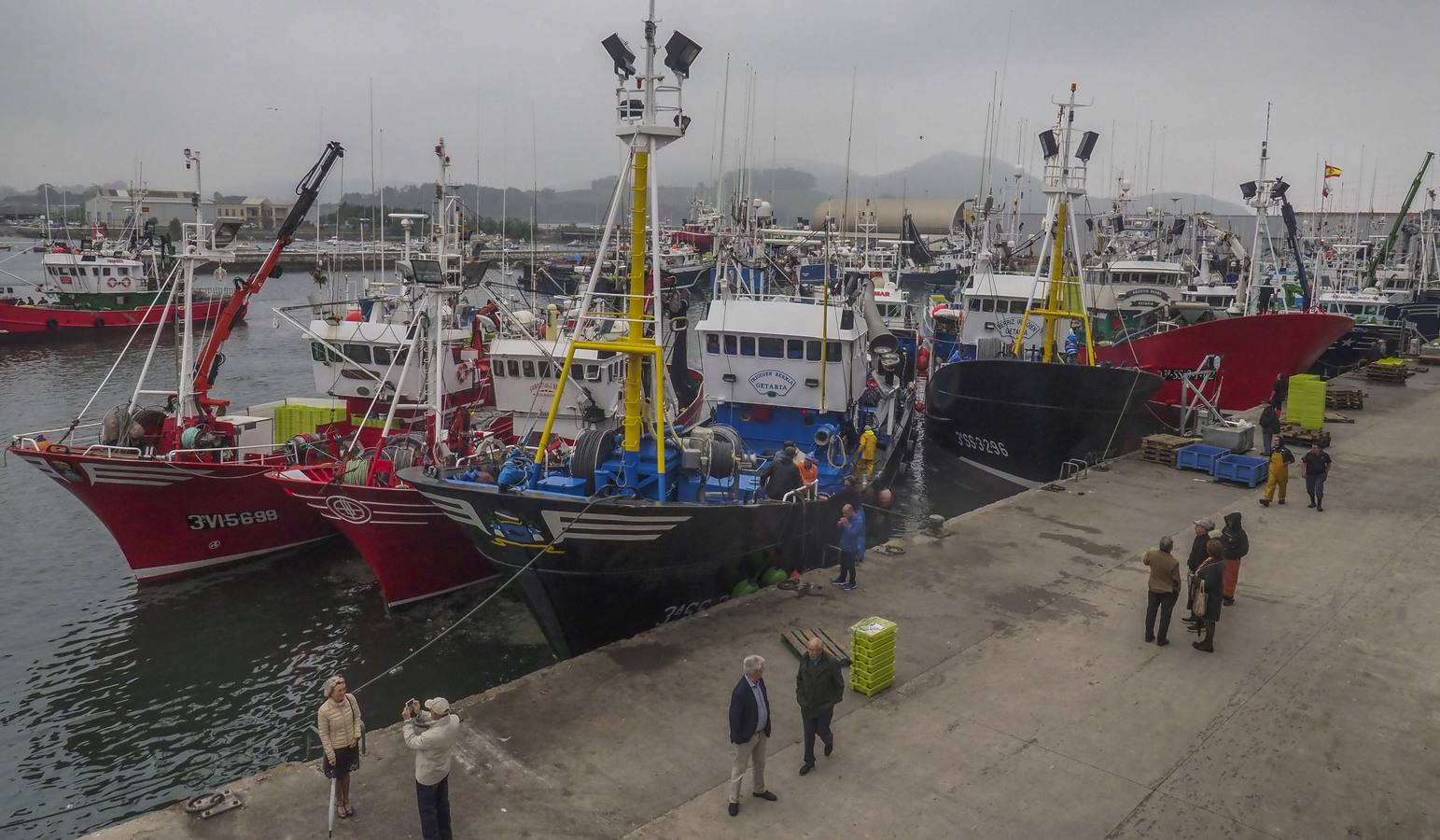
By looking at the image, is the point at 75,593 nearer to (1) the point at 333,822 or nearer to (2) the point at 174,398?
(2) the point at 174,398

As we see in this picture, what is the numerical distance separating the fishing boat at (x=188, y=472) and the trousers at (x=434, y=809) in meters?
10.9

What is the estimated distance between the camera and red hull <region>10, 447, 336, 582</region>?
14.9 m

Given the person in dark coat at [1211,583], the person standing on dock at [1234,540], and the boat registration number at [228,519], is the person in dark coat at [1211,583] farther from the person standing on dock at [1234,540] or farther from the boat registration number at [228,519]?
the boat registration number at [228,519]

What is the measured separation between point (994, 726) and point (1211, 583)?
3130mm

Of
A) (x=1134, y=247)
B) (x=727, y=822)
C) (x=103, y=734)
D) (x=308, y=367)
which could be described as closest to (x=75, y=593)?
(x=103, y=734)

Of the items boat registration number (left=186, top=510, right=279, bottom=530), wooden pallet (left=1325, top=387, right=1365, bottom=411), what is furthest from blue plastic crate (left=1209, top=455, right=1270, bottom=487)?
boat registration number (left=186, top=510, right=279, bottom=530)

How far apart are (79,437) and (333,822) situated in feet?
82.6

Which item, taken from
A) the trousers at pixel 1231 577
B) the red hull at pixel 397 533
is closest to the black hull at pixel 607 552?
the red hull at pixel 397 533

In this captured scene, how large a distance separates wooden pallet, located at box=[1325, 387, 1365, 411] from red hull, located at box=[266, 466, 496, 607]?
73.2 ft

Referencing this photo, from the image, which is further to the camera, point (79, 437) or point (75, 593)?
point (79, 437)

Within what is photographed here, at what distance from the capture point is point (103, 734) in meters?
11.5

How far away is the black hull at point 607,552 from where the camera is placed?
10625 mm

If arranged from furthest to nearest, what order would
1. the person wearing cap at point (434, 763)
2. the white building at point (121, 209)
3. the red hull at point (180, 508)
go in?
the white building at point (121, 209), the red hull at point (180, 508), the person wearing cap at point (434, 763)

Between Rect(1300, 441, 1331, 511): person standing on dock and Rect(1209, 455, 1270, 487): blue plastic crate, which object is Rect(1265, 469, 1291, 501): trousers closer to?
Rect(1300, 441, 1331, 511): person standing on dock
